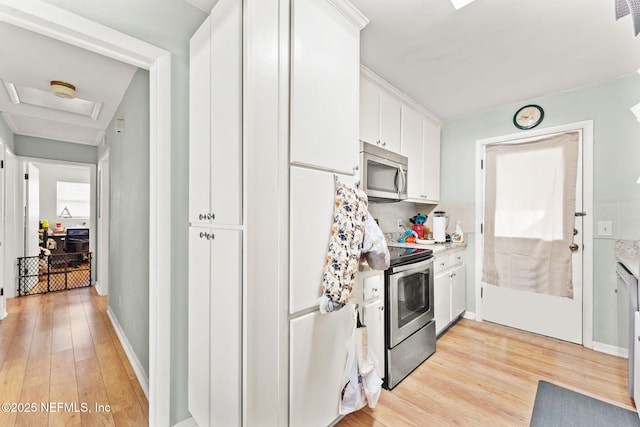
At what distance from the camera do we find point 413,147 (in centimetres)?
294

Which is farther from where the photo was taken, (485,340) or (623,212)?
(485,340)

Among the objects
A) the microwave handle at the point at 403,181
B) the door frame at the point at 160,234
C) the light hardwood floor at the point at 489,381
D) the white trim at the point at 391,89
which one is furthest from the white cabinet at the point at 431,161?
the door frame at the point at 160,234

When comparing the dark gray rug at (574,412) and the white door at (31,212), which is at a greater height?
the white door at (31,212)

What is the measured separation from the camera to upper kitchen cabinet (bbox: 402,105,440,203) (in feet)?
9.37

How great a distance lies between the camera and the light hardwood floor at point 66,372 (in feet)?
5.64

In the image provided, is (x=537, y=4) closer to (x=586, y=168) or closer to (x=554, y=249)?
(x=586, y=168)

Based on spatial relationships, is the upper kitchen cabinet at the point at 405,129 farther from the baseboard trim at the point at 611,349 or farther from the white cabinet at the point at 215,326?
the baseboard trim at the point at 611,349

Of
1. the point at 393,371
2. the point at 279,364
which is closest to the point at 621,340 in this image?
the point at 393,371

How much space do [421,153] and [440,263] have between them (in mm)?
1204

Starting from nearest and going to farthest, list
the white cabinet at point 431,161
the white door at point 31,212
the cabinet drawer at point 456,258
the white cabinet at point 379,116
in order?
1. the white cabinet at point 379,116
2. the cabinet drawer at point 456,258
3. the white cabinet at point 431,161
4. the white door at point 31,212

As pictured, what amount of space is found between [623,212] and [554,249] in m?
0.59

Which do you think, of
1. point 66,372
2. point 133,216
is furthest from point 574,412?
point 66,372

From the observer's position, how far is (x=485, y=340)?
2785 millimetres

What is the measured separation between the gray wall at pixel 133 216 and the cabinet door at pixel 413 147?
223 cm
